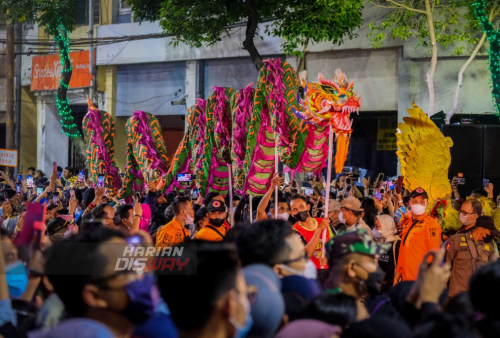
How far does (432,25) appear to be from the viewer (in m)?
16.3

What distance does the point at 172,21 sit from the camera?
1761 centimetres

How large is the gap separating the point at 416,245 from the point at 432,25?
10.7m

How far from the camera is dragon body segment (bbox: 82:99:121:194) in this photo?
445 inches

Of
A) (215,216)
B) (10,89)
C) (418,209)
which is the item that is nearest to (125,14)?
(10,89)

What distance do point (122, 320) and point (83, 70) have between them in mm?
22777

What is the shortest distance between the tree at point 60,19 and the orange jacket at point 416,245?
662 inches

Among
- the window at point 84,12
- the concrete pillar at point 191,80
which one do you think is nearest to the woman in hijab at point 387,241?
the concrete pillar at point 191,80

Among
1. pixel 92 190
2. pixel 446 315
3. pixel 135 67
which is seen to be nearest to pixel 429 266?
pixel 446 315

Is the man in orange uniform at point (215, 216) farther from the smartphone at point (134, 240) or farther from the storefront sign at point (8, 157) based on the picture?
the storefront sign at point (8, 157)

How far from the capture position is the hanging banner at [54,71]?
24531 millimetres

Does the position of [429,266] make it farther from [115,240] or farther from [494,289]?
[115,240]

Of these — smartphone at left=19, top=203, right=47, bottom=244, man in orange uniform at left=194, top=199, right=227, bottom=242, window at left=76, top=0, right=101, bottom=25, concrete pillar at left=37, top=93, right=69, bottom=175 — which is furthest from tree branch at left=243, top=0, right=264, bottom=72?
smartphone at left=19, top=203, right=47, bottom=244

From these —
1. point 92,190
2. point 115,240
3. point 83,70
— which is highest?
point 83,70

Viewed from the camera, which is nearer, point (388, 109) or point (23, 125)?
point (388, 109)
